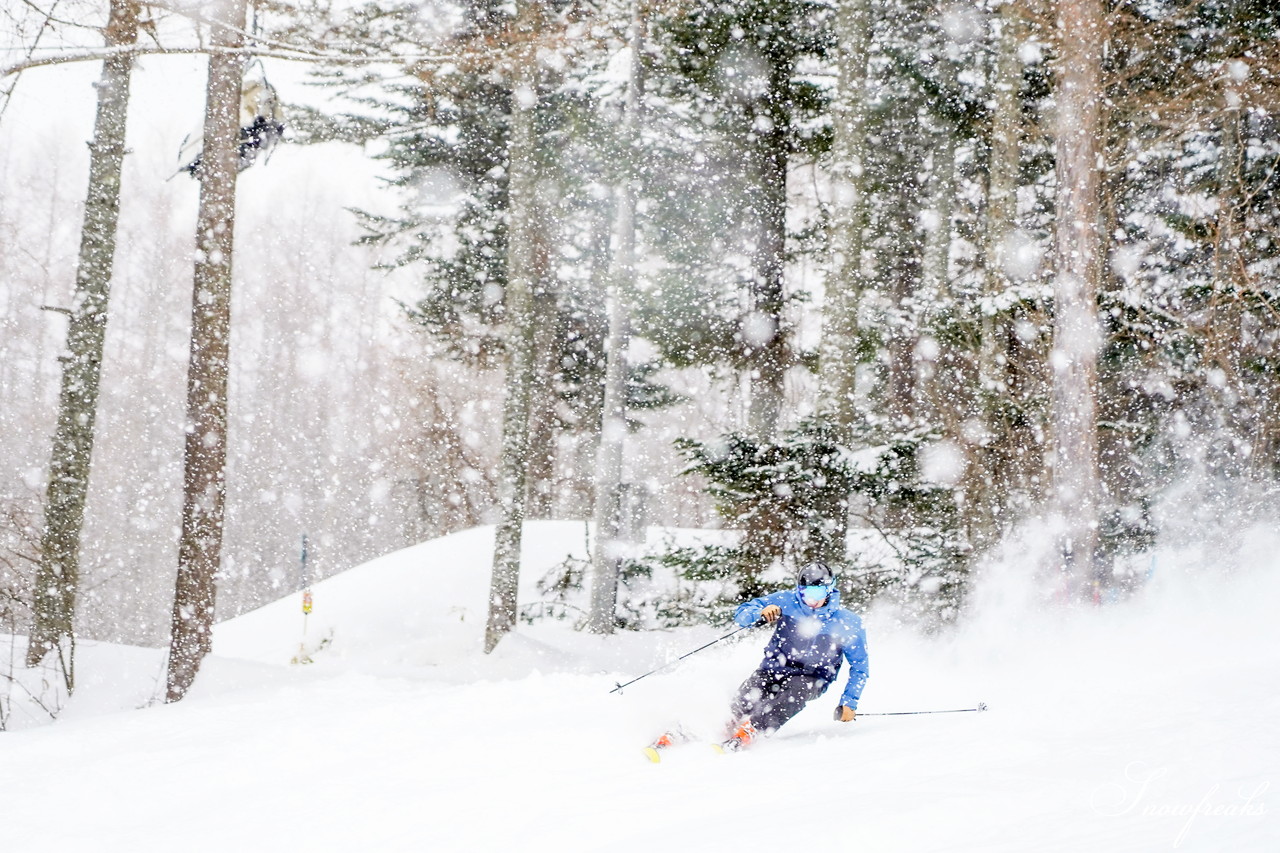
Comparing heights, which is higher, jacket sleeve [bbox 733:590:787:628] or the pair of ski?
jacket sleeve [bbox 733:590:787:628]

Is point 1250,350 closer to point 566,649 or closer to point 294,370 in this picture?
point 566,649

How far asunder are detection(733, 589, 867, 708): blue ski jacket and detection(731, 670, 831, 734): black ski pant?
0.16 ft

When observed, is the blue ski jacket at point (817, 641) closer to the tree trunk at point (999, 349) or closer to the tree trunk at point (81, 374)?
the tree trunk at point (999, 349)

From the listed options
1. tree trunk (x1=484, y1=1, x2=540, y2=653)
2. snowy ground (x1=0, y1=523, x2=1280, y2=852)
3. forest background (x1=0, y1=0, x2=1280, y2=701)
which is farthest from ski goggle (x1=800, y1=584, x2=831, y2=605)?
tree trunk (x1=484, y1=1, x2=540, y2=653)

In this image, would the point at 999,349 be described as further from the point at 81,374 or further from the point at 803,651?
the point at 81,374

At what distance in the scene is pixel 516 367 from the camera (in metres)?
11.8

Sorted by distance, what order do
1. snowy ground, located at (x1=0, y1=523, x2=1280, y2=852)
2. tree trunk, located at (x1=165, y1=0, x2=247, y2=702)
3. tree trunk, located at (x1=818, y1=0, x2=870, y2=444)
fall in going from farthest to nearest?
tree trunk, located at (x1=818, y1=0, x2=870, y2=444)
tree trunk, located at (x1=165, y1=0, x2=247, y2=702)
snowy ground, located at (x1=0, y1=523, x2=1280, y2=852)

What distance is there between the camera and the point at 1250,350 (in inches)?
430

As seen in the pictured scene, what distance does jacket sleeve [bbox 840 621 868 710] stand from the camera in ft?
18.7

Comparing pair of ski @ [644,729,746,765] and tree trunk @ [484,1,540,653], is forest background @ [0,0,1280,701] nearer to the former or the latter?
tree trunk @ [484,1,540,653]

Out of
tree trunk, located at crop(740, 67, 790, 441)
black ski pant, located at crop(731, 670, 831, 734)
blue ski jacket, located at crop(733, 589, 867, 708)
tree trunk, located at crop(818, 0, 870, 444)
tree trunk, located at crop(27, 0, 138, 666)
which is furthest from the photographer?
tree trunk, located at crop(740, 67, 790, 441)

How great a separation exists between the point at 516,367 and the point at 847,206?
5300mm

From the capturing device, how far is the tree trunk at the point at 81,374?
9047 mm

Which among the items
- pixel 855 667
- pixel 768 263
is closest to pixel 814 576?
pixel 855 667
